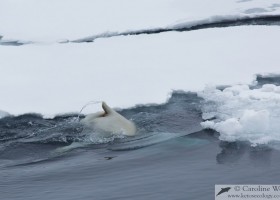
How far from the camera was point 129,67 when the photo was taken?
10203 mm

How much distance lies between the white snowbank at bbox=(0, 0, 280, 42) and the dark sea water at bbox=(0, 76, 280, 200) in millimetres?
4617

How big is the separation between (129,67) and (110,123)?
105 inches

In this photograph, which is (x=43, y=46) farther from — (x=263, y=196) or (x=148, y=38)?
(x=263, y=196)

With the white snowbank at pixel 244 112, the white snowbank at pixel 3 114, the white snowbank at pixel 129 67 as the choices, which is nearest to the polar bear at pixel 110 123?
the white snowbank at pixel 129 67

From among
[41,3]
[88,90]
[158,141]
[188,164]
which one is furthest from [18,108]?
[41,3]

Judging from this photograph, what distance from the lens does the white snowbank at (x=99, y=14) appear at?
12.7 m

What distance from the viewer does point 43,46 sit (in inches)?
462

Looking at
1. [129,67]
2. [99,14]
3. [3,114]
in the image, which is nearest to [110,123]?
[3,114]

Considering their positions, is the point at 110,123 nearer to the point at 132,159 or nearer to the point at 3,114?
the point at 132,159

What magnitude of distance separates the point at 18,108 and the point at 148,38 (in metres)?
4.20

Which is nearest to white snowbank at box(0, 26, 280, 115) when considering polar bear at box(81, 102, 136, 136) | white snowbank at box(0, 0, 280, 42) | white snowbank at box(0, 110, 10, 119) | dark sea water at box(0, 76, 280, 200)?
white snowbank at box(0, 110, 10, 119)

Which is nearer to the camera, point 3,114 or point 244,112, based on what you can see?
point 244,112

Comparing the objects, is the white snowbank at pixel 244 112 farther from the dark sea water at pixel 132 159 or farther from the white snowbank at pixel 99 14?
the white snowbank at pixel 99 14

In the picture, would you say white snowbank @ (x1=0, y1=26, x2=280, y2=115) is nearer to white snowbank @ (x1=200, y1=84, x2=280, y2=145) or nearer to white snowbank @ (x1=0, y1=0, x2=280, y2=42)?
white snowbank @ (x1=200, y1=84, x2=280, y2=145)
